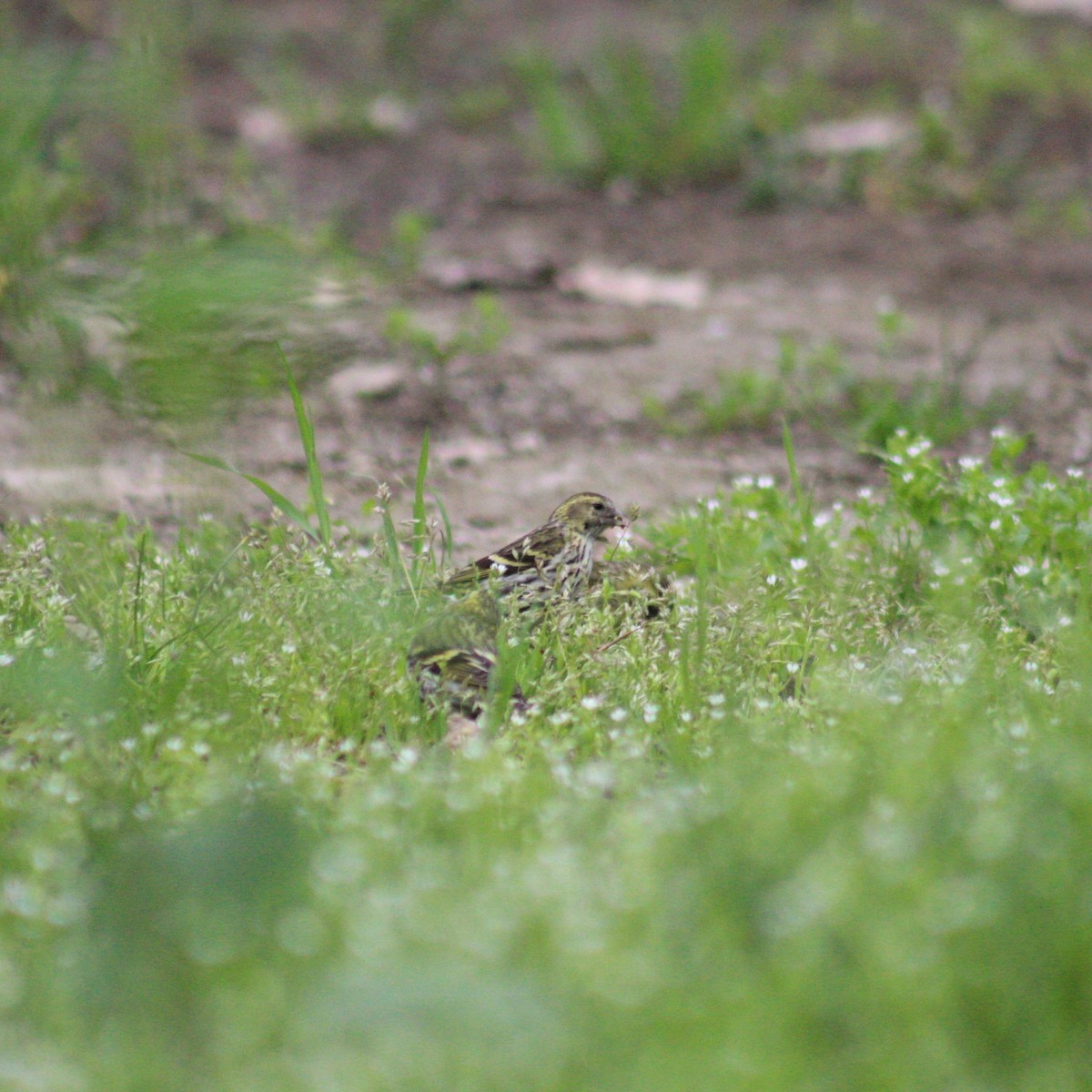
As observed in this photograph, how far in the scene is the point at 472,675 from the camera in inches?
133

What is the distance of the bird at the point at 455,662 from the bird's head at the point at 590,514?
65cm

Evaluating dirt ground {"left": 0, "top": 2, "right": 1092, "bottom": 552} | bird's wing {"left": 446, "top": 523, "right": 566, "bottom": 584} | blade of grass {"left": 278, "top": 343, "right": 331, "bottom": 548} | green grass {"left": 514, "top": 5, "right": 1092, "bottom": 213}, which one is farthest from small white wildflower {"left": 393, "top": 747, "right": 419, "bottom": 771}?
green grass {"left": 514, "top": 5, "right": 1092, "bottom": 213}

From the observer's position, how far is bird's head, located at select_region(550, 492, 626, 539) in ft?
13.4

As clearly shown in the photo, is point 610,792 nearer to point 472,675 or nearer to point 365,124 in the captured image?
point 472,675

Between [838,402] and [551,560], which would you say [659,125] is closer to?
[838,402]

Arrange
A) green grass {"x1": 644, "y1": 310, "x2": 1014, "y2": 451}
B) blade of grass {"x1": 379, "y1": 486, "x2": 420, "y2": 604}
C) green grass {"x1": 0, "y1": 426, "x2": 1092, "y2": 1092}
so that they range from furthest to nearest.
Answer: green grass {"x1": 644, "y1": 310, "x2": 1014, "y2": 451}
blade of grass {"x1": 379, "y1": 486, "x2": 420, "y2": 604}
green grass {"x1": 0, "y1": 426, "x2": 1092, "y2": 1092}

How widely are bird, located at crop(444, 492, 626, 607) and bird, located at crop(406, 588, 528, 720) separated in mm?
211

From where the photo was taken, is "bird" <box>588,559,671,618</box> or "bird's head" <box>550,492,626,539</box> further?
"bird's head" <box>550,492,626,539</box>

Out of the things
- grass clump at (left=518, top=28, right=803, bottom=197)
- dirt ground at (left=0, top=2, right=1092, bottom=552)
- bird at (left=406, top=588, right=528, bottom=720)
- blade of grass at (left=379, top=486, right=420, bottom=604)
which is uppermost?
grass clump at (left=518, top=28, right=803, bottom=197)

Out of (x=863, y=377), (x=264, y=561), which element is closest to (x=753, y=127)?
(x=863, y=377)

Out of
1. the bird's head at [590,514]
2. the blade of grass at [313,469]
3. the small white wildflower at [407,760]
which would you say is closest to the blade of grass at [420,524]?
the blade of grass at [313,469]

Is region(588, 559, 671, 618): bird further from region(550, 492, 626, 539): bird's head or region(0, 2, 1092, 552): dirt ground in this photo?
region(0, 2, 1092, 552): dirt ground

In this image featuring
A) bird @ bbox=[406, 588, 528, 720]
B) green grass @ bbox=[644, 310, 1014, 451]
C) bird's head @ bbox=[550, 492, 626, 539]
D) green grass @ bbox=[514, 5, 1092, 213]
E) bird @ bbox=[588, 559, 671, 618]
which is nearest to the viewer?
bird @ bbox=[406, 588, 528, 720]

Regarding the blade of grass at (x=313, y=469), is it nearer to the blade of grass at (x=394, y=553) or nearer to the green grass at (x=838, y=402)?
the blade of grass at (x=394, y=553)
